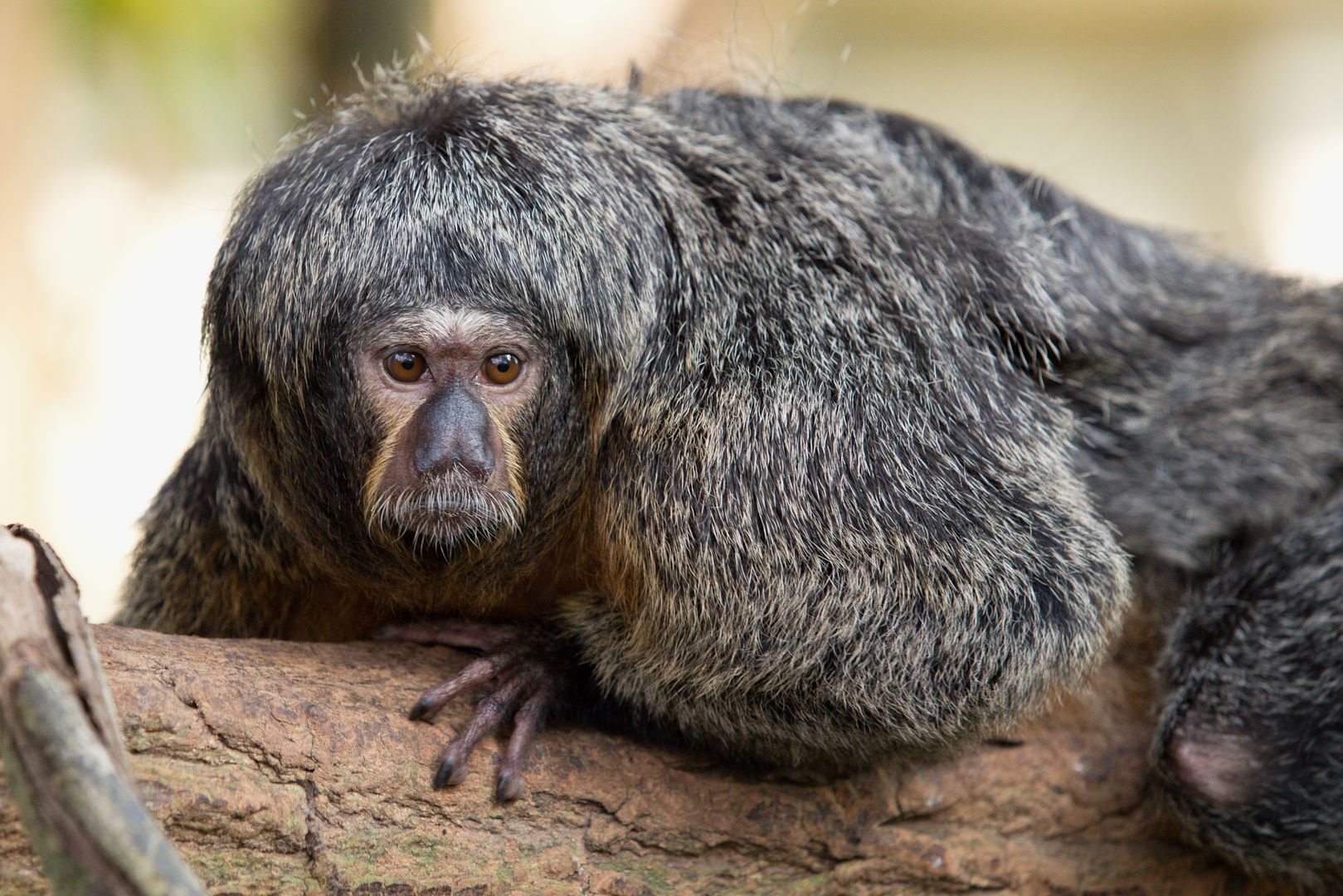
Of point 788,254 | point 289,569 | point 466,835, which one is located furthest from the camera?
point 289,569

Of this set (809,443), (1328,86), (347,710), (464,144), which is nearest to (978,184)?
(809,443)

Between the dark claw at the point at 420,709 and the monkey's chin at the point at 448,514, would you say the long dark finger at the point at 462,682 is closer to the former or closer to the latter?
the dark claw at the point at 420,709

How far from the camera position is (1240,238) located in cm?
536

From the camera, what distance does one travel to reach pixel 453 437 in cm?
273

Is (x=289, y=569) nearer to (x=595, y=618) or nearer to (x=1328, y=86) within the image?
(x=595, y=618)

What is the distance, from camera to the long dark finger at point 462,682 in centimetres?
299

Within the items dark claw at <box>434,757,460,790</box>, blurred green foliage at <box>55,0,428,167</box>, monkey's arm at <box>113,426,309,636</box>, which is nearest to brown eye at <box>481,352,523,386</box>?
dark claw at <box>434,757,460,790</box>

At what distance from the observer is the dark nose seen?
2.72 metres

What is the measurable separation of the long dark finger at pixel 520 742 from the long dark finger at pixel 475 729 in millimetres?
41

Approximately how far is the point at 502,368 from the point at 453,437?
9.8 inches

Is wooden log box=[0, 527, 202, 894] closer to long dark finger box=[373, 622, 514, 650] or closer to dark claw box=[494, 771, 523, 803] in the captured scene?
dark claw box=[494, 771, 523, 803]

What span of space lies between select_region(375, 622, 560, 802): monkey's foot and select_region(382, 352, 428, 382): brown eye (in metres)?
0.77

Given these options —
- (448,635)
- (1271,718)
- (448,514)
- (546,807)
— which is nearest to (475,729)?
(546,807)

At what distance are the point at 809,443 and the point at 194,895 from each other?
1.84m
